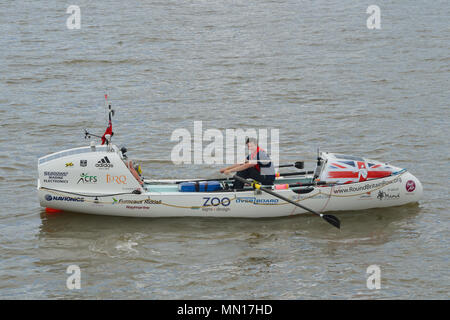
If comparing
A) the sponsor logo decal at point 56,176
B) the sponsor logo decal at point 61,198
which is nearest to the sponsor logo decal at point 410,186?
the sponsor logo decal at point 61,198

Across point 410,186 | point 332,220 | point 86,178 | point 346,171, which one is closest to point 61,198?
point 86,178

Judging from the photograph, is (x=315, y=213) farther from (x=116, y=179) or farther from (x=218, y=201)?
(x=116, y=179)

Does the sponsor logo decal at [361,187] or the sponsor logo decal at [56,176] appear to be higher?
the sponsor logo decal at [56,176]

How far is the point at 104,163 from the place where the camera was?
55.5 ft

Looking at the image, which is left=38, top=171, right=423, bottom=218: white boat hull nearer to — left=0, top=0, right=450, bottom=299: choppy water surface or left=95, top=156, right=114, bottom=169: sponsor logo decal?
left=0, top=0, right=450, bottom=299: choppy water surface

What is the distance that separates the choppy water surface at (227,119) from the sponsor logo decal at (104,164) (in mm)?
1461

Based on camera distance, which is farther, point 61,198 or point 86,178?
point 61,198

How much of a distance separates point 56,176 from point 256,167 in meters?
4.94

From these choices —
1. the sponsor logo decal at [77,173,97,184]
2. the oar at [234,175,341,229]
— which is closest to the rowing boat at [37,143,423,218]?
the sponsor logo decal at [77,173,97,184]

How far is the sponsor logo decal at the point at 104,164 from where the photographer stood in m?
16.9

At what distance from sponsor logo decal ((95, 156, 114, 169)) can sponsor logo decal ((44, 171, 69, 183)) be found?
0.81 meters

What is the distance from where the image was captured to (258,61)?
32594 millimetres

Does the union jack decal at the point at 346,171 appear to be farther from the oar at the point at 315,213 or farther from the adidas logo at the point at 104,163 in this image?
the adidas logo at the point at 104,163

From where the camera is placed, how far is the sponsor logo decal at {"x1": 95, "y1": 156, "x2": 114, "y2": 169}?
16891mm
